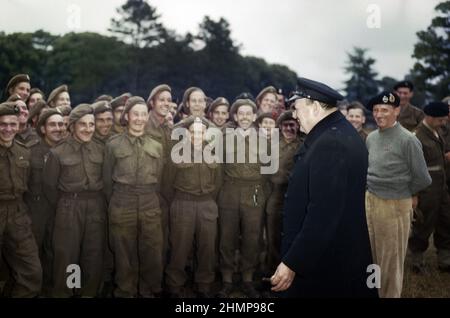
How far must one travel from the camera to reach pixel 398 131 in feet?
15.8

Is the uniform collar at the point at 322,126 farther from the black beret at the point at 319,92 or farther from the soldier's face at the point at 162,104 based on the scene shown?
the soldier's face at the point at 162,104

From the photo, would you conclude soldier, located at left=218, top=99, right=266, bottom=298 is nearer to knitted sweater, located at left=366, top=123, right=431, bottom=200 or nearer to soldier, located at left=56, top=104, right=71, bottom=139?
knitted sweater, located at left=366, top=123, right=431, bottom=200

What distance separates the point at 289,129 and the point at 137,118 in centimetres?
238

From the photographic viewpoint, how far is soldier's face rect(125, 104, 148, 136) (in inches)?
202

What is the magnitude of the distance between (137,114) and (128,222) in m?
1.35

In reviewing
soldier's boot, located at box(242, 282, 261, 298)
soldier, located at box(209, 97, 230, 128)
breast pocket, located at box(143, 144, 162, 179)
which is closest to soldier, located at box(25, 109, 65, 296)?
breast pocket, located at box(143, 144, 162, 179)

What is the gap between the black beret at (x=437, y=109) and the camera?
6.32 m

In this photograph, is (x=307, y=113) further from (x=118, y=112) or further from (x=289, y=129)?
(x=118, y=112)

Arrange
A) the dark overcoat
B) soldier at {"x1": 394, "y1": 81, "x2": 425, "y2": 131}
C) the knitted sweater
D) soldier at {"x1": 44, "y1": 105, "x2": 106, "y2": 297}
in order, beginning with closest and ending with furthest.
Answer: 1. the dark overcoat
2. the knitted sweater
3. soldier at {"x1": 44, "y1": 105, "x2": 106, "y2": 297}
4. soldier at {"x1": 394, "y1": 81, "x2": 425, "y2": 131}

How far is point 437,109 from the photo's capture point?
6340mm

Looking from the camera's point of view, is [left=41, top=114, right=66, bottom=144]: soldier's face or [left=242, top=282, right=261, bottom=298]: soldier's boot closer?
[left=41, top=114, right=66, bottom=144]: soldier's face

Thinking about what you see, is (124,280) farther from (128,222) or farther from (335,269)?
(335,269)

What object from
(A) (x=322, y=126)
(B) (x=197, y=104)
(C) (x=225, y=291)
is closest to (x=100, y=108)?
(B) (x=197, y=104)

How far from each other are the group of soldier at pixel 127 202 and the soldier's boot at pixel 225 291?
1cm
